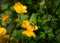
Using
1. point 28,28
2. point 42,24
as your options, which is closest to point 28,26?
point 28,28

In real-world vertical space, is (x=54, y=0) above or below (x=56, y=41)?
above

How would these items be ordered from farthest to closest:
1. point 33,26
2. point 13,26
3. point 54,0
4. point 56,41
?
point 54,0
point 13,26
point 56,41
point 33,26

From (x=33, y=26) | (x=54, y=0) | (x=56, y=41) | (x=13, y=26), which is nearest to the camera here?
(x=33, y=26)

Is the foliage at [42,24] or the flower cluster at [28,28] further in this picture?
the foliage at [42,24]

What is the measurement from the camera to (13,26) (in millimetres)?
2062

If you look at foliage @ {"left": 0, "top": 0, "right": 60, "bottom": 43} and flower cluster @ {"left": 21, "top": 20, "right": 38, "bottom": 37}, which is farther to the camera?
foliage @ {"left": 0, "top": 0, "right": 60, "bottom": 43}

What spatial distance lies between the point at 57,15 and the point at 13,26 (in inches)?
15.7

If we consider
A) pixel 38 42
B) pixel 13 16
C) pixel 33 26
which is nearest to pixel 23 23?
pixel 33 26

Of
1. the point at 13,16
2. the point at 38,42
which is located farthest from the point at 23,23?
the point at 13,16

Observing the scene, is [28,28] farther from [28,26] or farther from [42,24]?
[42,24]

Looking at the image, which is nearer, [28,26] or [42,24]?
[28,26]

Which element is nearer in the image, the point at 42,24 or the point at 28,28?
the point at 28,28

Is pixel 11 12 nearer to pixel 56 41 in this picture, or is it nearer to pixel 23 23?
pixel 23 23

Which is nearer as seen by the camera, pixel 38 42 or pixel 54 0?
pixel 38 42
